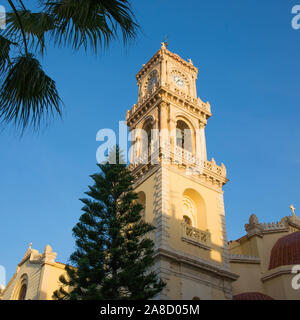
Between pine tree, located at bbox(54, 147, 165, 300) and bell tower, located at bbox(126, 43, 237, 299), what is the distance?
3266mm

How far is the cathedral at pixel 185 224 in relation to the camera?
22.0 meters

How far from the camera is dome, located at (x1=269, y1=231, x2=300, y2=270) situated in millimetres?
25078

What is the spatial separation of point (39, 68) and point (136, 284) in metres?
11.8

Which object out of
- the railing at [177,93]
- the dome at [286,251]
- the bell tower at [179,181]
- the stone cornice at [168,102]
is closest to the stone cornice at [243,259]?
the dome at [286,251]

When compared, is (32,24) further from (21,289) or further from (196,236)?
(21,289)

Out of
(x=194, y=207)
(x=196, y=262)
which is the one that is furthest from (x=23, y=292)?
(x=196, y=262)

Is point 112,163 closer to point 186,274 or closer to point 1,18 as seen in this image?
point 186,274

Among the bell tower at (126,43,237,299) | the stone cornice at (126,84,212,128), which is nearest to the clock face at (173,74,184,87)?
the bell tower at (126,43,237,299)

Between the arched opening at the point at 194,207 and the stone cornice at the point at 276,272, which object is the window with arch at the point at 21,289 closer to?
the arched opening at the point at 194,207

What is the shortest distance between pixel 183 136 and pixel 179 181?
17.5ft

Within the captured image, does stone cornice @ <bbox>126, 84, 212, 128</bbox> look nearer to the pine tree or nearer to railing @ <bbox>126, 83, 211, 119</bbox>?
railing @ <bbox>126, 83, 211, 119</bbox>

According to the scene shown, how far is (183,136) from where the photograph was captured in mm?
29375
